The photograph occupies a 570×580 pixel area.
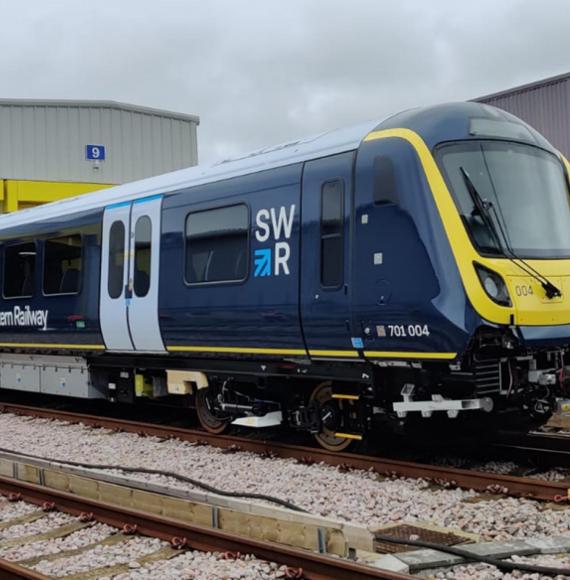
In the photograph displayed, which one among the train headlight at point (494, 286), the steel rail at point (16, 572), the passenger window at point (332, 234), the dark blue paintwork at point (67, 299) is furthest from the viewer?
the dark blue paintwork at point (67, 299)

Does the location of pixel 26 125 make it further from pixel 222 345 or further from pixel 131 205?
pixel 222 345

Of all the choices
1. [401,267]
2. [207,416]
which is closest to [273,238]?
[401,267]

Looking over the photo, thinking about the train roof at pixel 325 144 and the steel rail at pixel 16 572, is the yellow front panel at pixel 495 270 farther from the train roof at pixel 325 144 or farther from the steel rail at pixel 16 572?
the steel rail at pixel 16 572

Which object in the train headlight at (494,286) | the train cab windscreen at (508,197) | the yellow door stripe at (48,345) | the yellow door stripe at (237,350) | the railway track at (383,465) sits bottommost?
the railway track at (383,465)

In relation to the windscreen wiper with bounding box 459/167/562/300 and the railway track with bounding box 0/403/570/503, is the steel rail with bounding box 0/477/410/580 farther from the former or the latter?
the windscreen wiper with bounding box 459/167/562/300

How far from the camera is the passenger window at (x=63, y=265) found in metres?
10.9

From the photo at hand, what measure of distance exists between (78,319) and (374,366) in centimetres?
502

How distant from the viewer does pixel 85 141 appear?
84.1 feet

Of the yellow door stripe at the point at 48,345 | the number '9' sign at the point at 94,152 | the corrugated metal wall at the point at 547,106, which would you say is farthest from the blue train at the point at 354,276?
the number '9' sign at the point at 94,152

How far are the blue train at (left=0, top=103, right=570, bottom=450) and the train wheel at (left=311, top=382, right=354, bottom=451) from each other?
0.02 meters

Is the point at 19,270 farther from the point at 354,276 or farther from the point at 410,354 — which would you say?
the point at 410,354

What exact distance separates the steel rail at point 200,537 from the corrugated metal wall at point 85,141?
19.5m

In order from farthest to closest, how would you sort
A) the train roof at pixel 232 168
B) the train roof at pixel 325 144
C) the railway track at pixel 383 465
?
the train roof at pixel 232 168, the train roof at pixel 325 144, the railway track at pixel 383 465

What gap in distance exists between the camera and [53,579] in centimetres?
466
